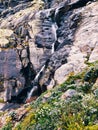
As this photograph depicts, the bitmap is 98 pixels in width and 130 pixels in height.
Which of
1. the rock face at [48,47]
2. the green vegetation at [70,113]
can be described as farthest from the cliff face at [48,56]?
the green vegetation at [70,113]

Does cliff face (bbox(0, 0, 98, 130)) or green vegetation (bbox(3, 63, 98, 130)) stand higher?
green vegetation (bbox(3, 63, 98, 130))

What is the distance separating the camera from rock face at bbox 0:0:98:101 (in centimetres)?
5825

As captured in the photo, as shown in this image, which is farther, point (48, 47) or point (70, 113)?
point (48, 47)

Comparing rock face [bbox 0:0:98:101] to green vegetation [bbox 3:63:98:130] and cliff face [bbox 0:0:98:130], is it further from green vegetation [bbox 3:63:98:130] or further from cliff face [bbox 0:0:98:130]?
green vegetation [bbox 3:63:98:130]

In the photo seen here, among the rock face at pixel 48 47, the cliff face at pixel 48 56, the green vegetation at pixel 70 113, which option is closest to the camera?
the green vegetation at pixel 70 113

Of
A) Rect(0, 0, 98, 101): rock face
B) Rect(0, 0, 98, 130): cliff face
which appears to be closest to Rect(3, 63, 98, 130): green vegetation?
Rect(0, 0, 98, 130): cliff face

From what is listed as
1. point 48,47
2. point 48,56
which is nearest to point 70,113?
point 48,56

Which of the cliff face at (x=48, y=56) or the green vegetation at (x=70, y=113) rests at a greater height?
the green vegetation at (x=70, y=113)

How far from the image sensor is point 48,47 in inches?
2763

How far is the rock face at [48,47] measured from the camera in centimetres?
5825

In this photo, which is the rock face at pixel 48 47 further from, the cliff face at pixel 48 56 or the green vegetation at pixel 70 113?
the green vegetation at pixel 70 113

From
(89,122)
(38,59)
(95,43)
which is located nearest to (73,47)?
(95,43)

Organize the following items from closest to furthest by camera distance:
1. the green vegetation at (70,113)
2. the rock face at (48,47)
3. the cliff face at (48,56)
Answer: the green vegetation at (70,113), the cliff face at (48,56), the rock face at (48,47)

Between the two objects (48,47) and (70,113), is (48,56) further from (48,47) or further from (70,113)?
(70,113)
